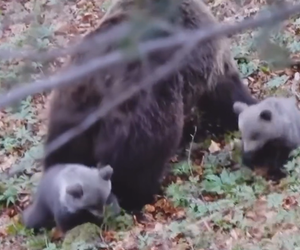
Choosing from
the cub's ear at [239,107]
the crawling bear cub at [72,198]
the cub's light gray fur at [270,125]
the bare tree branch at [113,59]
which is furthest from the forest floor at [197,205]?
the bare tree branch at [113,59]

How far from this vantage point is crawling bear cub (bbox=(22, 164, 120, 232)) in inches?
249

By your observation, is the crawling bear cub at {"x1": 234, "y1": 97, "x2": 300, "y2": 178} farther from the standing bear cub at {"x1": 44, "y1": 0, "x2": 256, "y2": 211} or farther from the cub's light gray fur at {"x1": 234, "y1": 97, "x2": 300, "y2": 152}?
the standing bear cub at {"x1": 44, "y1": 0, "x2": 256, "y2": 211}

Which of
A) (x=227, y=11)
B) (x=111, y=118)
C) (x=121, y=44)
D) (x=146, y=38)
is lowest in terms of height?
(x=227, y=11)

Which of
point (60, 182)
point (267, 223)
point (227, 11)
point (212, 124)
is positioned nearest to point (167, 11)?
point (267, 223)

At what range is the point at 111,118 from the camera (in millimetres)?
6547

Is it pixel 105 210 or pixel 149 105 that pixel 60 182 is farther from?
pixel 149 105

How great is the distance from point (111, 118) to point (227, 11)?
4.29 meters

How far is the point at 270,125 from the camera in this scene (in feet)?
22.6

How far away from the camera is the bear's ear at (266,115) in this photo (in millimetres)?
6887

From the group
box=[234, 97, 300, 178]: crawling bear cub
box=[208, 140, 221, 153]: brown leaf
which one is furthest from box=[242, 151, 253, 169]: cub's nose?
box=[208, 140, 221, 153]: brown leaf

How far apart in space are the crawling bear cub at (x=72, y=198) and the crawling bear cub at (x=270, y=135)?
1.28 m

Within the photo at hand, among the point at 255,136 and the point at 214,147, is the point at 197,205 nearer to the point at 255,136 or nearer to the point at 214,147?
the point at 255,136

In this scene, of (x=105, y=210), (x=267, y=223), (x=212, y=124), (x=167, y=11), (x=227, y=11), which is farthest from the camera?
(x=227, y=11)

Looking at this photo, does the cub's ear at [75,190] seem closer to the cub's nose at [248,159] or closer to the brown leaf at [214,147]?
the cub's nose at [248,159]
